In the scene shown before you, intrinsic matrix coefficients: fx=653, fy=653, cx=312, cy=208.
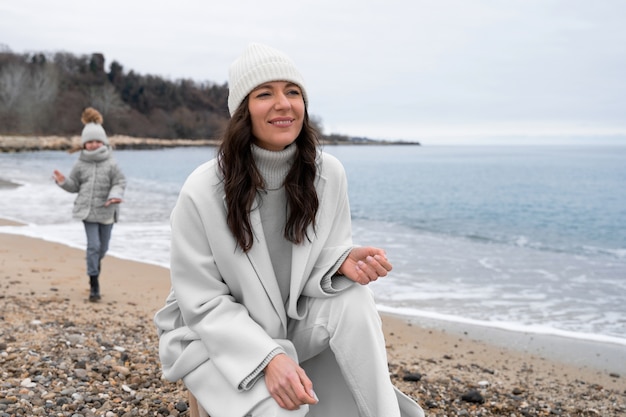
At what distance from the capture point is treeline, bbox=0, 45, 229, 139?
302 feet

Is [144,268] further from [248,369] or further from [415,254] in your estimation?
[248,369]

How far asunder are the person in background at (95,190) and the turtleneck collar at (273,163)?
4684 mm

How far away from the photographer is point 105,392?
373cm

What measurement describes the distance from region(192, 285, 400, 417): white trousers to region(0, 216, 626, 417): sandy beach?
1299mm

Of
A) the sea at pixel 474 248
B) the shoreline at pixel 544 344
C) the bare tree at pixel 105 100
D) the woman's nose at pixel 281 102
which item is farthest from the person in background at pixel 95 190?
the bare tree at pixel 105 100

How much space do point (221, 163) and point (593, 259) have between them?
12936 millimetres

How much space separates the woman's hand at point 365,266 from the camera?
245 centimetres

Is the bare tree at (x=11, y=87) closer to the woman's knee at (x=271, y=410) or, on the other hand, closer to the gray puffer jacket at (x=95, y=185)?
the gray puffer jacket at (x=95, y=185)

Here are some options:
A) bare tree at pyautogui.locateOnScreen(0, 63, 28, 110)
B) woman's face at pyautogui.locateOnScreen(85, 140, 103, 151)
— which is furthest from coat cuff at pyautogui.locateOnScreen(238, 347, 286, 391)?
bare tree at pyautogui.locateOnScreen(0, 63, 28, 110)

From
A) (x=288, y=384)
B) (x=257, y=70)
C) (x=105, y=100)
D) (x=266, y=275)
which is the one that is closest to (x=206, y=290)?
(x=266, y=275)

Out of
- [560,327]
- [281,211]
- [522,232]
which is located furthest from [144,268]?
[522,232]

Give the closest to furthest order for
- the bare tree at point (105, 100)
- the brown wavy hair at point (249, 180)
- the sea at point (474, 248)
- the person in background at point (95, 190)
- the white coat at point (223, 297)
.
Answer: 1. the white coat at point (223, 297)
2. the brown wavy hair at point (249, 180)
3. the person in background at point (95, 190)
4. the sea at point (474, 248)
5. the bare tree at point (105, 100)

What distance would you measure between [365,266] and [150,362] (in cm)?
245

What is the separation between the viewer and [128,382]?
3947mm
